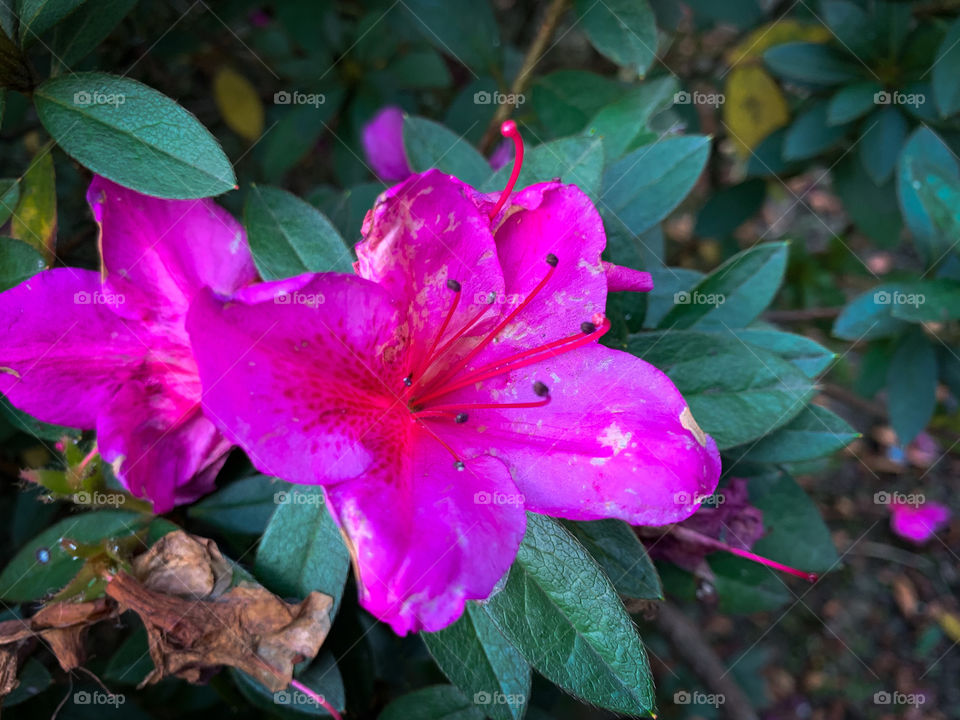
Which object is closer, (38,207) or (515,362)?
(515,362)

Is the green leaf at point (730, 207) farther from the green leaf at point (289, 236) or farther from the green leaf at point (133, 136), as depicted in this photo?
the green leaf at point (133, 136)

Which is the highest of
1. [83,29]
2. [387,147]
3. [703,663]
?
[83,29]

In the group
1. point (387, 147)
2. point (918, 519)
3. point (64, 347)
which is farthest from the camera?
point (918, 519)

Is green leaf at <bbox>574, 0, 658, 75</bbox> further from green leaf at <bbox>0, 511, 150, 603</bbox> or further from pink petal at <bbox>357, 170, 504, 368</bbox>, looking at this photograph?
green leaf at <bbox>0, 511, 150, 603</bbox>

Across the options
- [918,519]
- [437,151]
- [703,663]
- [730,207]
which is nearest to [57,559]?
[437,151]

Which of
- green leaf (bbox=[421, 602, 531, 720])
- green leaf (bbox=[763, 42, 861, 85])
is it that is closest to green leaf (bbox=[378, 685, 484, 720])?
green leaf (bbox=[421, 602, 531, 720])

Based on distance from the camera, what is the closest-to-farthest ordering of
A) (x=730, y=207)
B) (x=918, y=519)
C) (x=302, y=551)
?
(x=302, y=551)
(x=730, y=207)
(x=918, y=519)

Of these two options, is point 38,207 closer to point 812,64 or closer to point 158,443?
point 158,443
